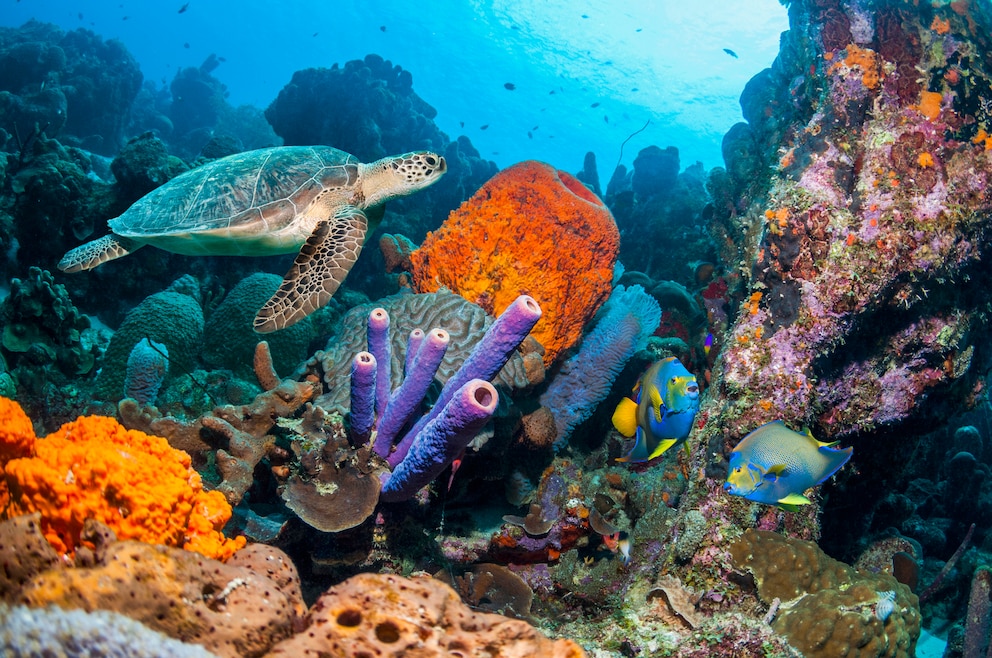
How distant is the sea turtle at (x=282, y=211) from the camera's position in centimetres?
416

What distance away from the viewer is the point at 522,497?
3342mm

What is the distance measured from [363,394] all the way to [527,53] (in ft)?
212

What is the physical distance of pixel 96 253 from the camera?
5.08 metres

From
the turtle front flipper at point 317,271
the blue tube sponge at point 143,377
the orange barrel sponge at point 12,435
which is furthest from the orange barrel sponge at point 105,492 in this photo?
the blue tube sponge at point 143,377

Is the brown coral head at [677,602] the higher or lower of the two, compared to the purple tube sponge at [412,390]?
lower

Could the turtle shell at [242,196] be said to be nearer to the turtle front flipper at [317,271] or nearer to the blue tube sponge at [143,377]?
the turtle front flipper at [317,271]

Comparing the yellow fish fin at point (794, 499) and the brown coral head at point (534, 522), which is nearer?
the yellow fish fin at point (794, 499)

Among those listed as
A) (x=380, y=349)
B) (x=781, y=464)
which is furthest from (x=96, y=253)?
(x=781, y=464)

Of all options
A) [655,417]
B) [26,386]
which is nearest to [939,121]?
[655,417]

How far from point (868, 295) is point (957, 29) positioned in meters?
2.48

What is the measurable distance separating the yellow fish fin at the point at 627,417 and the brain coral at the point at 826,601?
2.72ft

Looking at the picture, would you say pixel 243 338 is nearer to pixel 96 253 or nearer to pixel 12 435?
pixel 96 253

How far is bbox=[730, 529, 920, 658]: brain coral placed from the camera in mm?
2123

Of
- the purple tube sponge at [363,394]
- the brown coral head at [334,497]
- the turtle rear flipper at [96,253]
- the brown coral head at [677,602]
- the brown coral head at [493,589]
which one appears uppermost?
the purple tube sponge at [363,394]
